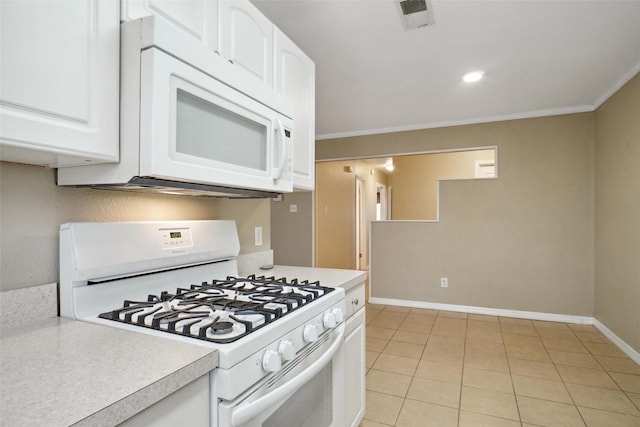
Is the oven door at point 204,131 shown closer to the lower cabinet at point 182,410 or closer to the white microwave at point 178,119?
the white microwave at point 178,119

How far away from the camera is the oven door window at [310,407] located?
1037mm

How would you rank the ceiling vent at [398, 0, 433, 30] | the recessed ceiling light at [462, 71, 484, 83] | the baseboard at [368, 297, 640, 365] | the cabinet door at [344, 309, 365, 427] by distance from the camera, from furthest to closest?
the baseboard at [368, 297, 640, 365] < the recessed ceiling light at [462, 71, 484, 83] < the ceiling vent at [398, 0, 433, 30] < the cabinet door at [344, 309, 365, 427]

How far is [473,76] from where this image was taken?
284 centimetres

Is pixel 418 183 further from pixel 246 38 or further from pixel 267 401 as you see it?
pixel 267 401

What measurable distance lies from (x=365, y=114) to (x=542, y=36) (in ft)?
6.23

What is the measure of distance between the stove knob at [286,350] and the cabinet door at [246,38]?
0.97 m

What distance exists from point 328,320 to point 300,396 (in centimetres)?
27

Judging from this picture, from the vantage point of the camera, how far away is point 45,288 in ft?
3.37

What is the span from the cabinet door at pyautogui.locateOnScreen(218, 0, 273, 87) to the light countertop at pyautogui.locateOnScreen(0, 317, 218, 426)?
3.22ft

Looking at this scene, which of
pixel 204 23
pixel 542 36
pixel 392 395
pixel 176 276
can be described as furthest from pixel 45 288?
pixel 542 36

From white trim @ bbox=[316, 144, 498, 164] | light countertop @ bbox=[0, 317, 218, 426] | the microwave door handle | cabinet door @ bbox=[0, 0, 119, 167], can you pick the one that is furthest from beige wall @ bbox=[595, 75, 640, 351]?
cabinet door @ bbox=[0, 0, 119, 167]

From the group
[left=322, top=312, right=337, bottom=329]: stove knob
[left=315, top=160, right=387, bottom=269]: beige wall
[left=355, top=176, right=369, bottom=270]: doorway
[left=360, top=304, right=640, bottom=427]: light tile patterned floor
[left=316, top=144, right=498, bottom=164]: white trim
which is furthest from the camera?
[left=355, top=176, right=369, bottom=270]: doorway

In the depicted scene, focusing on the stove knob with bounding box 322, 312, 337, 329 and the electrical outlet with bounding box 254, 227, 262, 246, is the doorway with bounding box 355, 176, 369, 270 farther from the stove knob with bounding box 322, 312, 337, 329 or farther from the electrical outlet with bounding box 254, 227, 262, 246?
the stove knob with bounding box 322, 312, 337, 329

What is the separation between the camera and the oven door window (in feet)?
3.40
